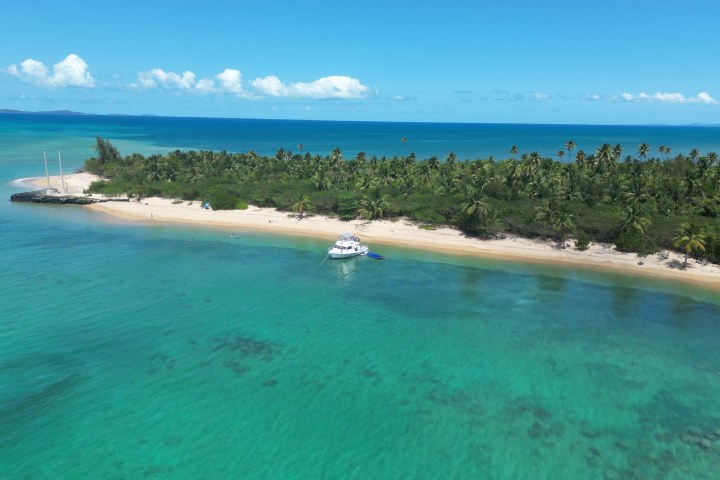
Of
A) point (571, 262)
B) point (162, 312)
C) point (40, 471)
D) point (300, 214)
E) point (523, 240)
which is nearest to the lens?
point (40, 471)

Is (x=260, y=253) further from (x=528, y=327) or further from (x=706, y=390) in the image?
(x=706, y=390)

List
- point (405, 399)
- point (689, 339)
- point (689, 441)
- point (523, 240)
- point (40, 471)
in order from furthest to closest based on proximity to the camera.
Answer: point (523, 240)
point (689, 339)
point (405, 399)
point (689, 441)
point (40, 471)

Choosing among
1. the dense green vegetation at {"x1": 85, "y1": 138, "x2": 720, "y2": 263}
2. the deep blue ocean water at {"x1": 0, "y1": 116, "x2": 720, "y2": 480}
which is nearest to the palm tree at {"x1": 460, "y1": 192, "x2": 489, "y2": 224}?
the dense green vegetation at {"x1": 85, "y1": 138, "x2": 720, "y2": 263}

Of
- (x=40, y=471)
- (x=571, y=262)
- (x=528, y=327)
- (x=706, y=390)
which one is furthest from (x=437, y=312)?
(x=40, y=471)

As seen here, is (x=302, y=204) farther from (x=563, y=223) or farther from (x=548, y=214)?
(x=563, y=223)

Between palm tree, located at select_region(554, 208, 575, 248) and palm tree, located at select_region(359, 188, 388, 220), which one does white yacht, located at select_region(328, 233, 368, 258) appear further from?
palm tree, located at select_region(554, 208, 575, 248)

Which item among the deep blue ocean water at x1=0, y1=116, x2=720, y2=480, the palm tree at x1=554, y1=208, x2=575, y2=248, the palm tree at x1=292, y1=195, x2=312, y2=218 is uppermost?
the palm tree at x1=554, y1=208, x2=575, y2=248
